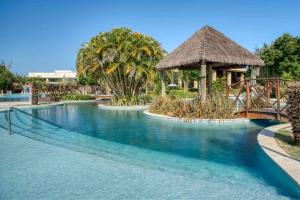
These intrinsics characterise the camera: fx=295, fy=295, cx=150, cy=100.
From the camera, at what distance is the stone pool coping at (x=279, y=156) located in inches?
196

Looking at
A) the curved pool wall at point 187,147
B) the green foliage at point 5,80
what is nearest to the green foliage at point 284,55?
the curved pool wall at point 187,147

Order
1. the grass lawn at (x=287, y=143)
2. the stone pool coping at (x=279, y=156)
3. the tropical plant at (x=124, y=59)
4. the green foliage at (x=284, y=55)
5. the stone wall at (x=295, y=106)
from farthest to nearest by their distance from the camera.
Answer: the green foliage at (x=284, y=55)
the tropical plant at (x=124, y=59)
the stone wall at (x=295, y=106)
the grass lawn at (x=287, y=143)
the stone pool coping at (x=279, y=156)

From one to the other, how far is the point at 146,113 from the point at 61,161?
29.4ft

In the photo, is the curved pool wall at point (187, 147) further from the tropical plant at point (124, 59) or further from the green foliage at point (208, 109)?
the tropical plant at point (124, 59)

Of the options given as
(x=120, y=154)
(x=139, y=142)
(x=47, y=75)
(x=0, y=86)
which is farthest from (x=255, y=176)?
(x=47, y=75)

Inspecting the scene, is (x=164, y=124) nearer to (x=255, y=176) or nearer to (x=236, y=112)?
(x=236, y=112)

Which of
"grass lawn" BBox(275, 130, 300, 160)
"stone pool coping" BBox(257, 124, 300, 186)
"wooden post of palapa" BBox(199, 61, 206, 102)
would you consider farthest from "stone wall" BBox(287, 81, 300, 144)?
"wooden post of palapa" BBox(199, 61, 206, 102)

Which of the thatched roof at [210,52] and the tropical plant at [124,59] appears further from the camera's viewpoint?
the tropical plant at [124,59]

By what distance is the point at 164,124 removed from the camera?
502 inches

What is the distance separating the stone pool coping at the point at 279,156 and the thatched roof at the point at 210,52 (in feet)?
20.0

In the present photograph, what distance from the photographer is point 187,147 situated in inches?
332

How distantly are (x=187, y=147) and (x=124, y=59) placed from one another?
1247 centimetres

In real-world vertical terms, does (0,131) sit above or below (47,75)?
below

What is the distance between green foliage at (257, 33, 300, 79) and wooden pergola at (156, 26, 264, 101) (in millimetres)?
18522
